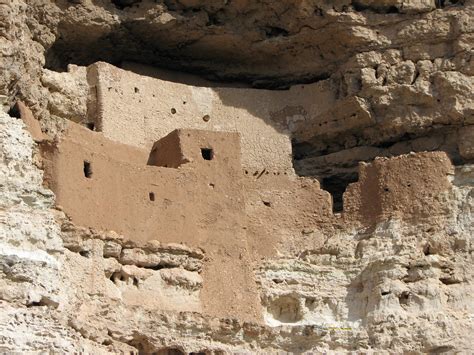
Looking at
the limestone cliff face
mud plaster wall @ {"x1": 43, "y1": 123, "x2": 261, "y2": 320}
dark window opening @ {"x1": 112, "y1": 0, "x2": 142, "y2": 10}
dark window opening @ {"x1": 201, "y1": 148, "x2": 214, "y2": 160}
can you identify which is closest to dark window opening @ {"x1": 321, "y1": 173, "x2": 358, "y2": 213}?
the limestone cliff face

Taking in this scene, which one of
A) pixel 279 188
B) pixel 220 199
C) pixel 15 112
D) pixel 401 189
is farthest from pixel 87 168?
pixel 401 189

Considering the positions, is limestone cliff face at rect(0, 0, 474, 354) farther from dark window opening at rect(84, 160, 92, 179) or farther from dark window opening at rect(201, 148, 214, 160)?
dark window opening at rect(201, 148, 214, 160)

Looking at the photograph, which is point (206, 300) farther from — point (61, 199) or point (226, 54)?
point (226, 54)

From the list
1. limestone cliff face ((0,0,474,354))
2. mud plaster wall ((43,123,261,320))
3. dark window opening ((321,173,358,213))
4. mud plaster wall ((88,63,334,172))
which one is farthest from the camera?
dark window opening ((321,173,358,213))

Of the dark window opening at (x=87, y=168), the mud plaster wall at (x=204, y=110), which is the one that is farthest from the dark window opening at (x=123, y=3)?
the dark window opening at (x=87, y=168)

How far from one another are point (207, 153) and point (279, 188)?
142cm

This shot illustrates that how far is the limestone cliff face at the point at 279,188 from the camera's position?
67.9 feet

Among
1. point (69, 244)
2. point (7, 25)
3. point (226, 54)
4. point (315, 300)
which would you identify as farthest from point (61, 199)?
point (226, 54)

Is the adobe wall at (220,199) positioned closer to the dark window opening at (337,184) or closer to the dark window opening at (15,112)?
the dark window opening at (15,112)

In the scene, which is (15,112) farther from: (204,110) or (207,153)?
(204,110)

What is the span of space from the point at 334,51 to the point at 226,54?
1.83m

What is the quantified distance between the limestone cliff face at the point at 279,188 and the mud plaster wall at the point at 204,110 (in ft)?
0.17

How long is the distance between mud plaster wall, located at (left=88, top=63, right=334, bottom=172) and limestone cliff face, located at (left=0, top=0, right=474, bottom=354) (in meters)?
0.05

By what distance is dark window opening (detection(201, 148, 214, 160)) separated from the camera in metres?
23.4
